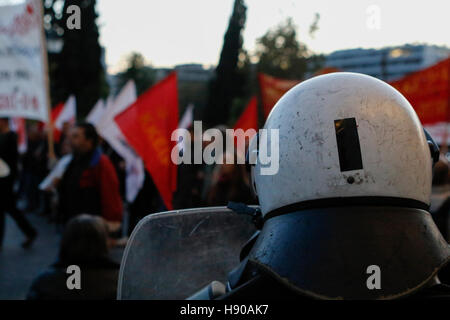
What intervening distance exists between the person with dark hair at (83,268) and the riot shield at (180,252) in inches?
46.1

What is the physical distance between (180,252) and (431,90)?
229 inches

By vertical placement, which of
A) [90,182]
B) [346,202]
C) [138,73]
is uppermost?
[138,73]

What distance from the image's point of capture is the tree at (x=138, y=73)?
6331 centimetres

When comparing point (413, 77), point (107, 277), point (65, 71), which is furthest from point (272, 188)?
point (65, 71)

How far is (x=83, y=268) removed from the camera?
3.02 metres

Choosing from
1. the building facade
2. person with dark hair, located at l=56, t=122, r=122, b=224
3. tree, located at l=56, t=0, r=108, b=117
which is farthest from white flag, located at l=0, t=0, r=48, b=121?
tree, located at l=56, t=0, r=108, b=117

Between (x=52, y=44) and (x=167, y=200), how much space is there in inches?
1672

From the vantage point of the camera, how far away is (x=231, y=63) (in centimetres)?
322

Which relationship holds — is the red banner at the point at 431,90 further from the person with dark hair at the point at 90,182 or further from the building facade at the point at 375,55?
the person with dark hair at the point at 90,182

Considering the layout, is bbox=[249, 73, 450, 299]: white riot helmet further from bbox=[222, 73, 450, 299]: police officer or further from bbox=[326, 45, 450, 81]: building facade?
bbox=[326, 45, 450, 81]: building facade

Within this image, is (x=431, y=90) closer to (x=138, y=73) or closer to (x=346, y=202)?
(x=346, y=202)

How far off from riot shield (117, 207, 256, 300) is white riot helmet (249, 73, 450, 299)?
0.26 meters

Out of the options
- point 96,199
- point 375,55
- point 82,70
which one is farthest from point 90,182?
point 82,70

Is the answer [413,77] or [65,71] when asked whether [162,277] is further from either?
[65,71]
